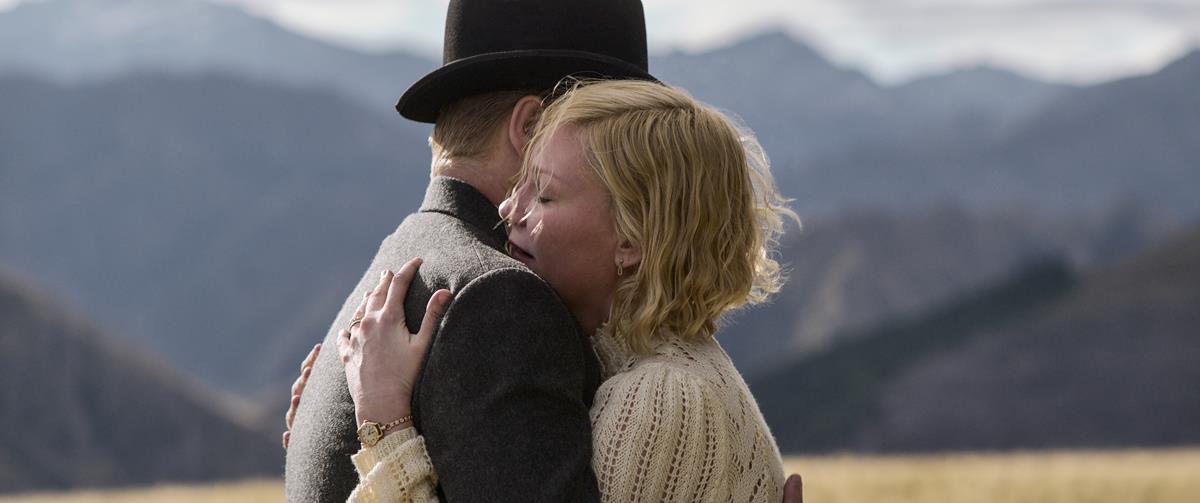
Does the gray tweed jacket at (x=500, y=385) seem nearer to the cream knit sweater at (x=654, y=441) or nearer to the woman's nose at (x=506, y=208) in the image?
the cream knit sweater at (x=654, y=441)

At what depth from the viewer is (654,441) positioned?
3.00 m

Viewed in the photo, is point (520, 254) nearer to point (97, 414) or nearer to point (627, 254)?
point (627, 254)

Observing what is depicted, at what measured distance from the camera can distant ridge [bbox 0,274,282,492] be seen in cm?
8781

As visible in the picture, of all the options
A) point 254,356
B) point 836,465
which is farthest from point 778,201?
point 254,356

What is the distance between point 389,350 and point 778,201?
1171 mm

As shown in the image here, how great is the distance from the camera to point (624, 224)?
3.16 m

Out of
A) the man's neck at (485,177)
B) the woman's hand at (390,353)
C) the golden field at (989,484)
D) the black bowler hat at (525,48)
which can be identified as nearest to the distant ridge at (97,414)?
the golden field at (989,484)

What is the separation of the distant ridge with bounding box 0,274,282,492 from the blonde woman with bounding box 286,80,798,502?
3425 inches

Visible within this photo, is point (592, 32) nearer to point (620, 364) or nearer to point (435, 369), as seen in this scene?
point (620, 364)

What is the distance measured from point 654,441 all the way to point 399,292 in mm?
642

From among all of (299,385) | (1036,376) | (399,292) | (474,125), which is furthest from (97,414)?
(399,292)

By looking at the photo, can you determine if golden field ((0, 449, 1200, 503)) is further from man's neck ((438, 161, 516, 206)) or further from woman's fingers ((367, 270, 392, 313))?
woman's fingers ((367, 270, 392, 313))

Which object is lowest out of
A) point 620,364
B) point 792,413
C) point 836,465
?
point 792,413

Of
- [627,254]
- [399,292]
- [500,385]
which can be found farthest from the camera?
[627,254]
